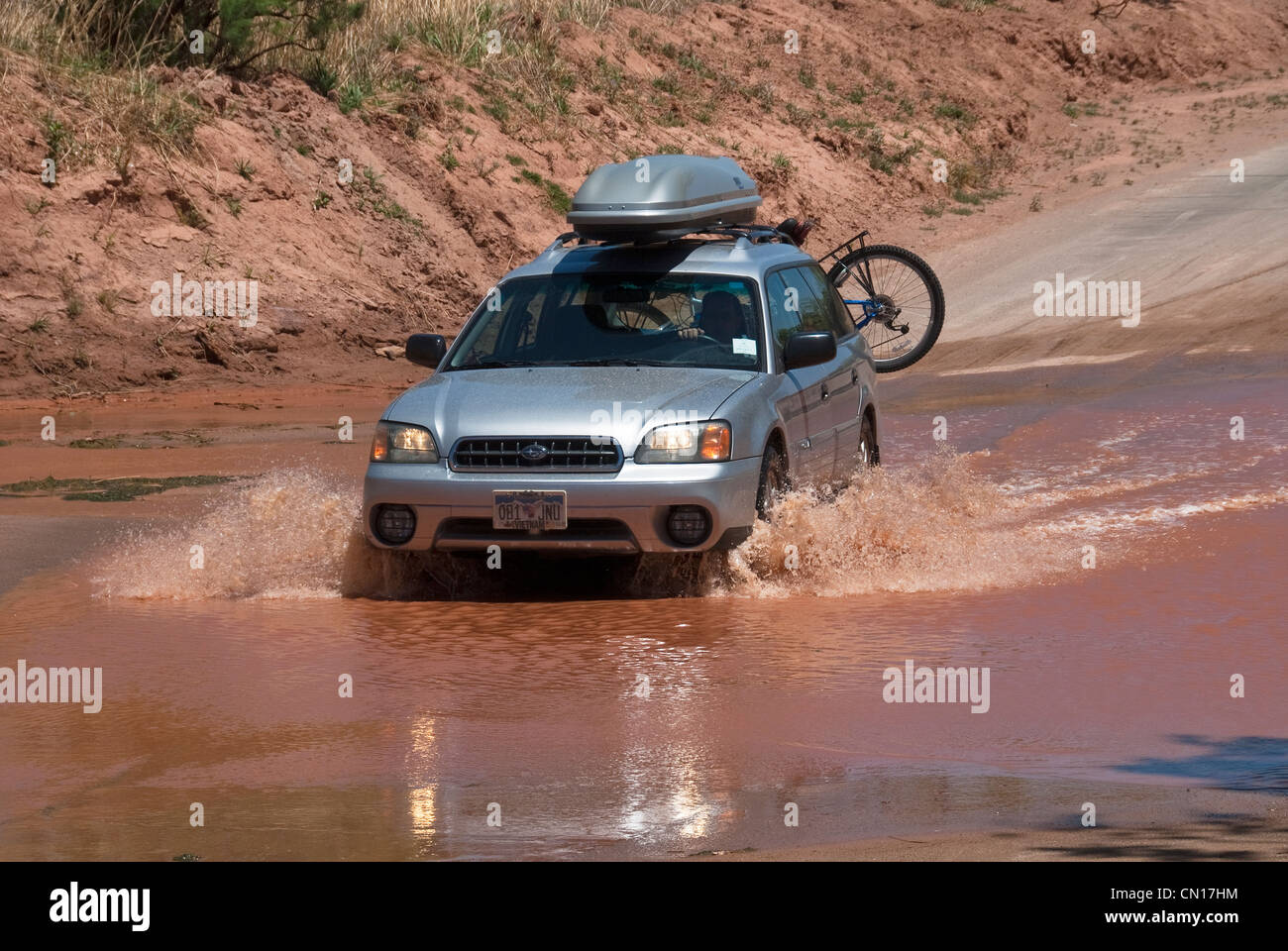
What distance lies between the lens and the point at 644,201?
34.6 feet

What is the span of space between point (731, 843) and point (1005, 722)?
1.95 meters

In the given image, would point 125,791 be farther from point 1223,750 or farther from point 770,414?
point 770,414

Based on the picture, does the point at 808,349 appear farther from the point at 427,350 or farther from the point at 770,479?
the point at 427,350

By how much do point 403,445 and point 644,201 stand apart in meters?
2.12

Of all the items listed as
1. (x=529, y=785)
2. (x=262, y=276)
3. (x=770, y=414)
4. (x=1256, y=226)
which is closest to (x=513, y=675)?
(x=529, y=785)

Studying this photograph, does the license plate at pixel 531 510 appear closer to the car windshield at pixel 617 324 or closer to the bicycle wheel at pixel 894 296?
the car windshield at pixel 617 324

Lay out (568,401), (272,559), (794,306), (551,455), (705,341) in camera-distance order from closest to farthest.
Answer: (551,455)
(568,401)
(705,341)
(272,559)
(794,306)

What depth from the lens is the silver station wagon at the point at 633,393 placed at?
9.12 m

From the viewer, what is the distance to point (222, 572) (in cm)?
1013

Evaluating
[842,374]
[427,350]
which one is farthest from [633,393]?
[842,374]

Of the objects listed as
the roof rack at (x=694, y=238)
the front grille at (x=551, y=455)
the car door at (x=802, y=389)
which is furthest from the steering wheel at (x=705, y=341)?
the front grille at (x=551, y=455)

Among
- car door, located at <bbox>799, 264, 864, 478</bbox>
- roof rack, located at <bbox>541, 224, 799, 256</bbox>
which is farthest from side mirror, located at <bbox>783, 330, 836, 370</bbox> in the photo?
roof rack, located at <bbox>541, 224, 799, 256</bbox>

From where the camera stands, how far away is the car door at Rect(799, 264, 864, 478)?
440 inches

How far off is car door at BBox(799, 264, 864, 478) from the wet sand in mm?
311
